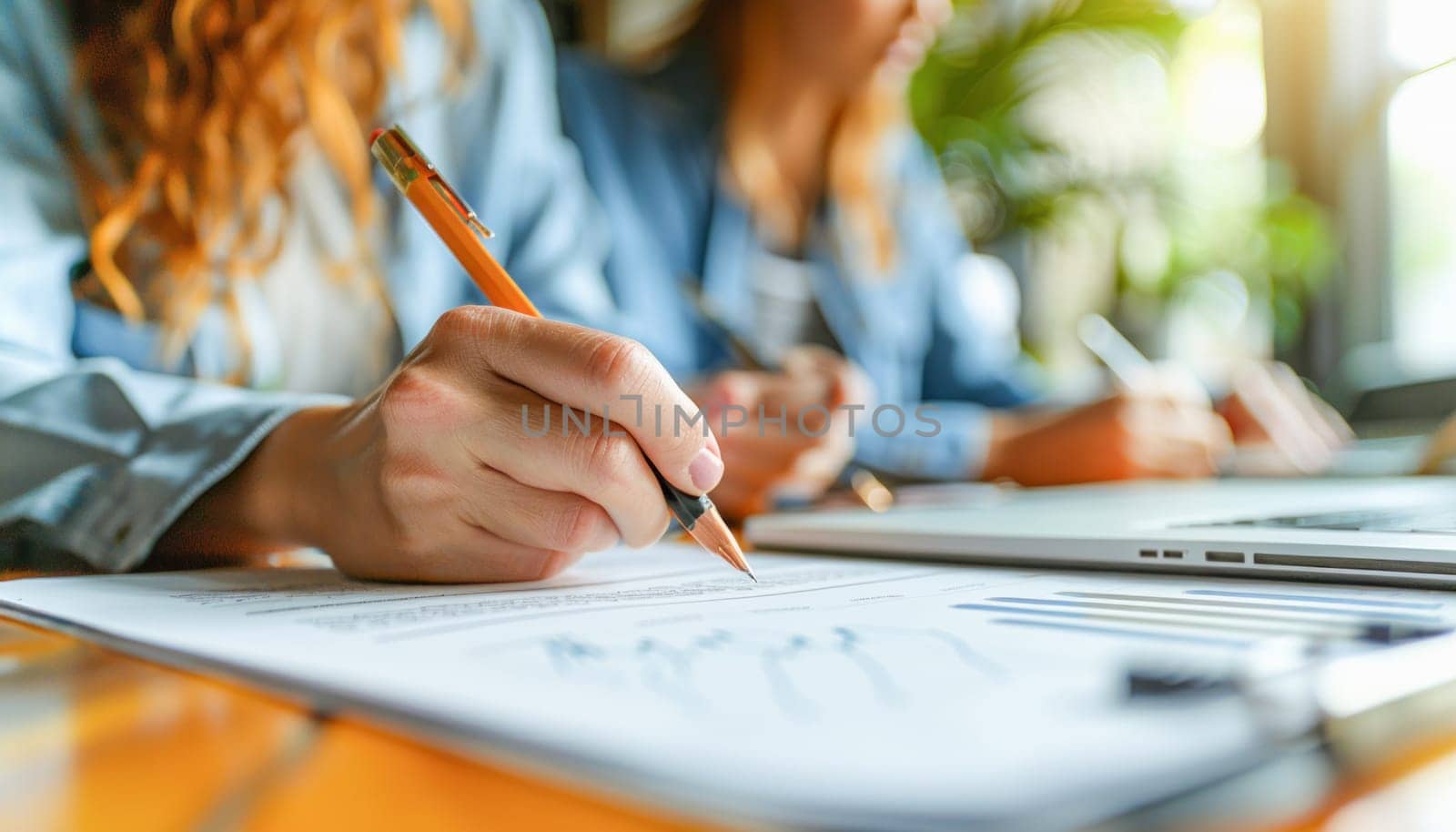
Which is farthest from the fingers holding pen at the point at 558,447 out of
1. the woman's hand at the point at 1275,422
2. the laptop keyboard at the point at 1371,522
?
the woman's hand at the point at 1275,422

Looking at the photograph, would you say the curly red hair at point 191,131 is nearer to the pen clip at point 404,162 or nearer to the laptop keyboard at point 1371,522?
the pen clip at point 404,162

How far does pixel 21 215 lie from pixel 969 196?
1381 millimetres

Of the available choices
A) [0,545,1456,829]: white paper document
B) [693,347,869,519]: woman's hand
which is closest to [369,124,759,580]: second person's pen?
[0,545,1456,829]: white paper document

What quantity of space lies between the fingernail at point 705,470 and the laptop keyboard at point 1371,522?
0.19m

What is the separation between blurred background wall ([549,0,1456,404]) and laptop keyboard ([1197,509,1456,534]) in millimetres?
1204

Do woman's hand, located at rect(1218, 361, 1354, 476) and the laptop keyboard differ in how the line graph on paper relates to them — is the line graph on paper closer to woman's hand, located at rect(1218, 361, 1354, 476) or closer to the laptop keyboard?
the laptop keyboard

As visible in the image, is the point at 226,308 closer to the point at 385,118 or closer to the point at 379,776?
the point at 385,118

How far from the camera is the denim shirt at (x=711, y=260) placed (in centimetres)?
94

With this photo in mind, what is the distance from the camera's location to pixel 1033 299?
173 centimetres

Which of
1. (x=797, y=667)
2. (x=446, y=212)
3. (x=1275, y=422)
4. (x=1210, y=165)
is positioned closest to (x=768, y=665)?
(x=797, y=667)

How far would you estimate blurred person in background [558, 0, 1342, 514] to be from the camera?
854mm

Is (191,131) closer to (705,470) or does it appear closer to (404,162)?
(404,162)

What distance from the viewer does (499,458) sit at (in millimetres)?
278

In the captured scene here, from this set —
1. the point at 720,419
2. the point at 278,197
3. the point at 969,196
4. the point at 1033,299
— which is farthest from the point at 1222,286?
the point at 278,197
